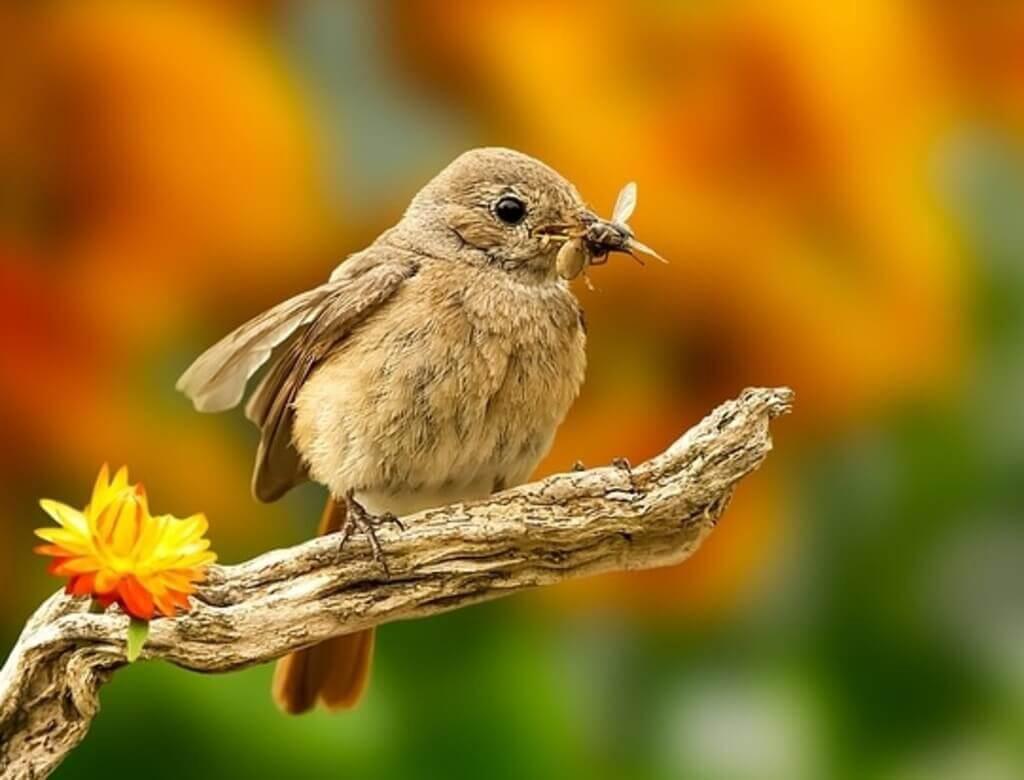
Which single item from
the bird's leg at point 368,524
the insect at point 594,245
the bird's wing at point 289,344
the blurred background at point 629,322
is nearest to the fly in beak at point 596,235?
the insect at point 594,245

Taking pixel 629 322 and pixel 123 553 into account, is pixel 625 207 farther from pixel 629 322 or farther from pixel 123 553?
pixel 629 322

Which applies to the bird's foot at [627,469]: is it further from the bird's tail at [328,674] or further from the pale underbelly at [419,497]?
the bird's tail at [328,674]

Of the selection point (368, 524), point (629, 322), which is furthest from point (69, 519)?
point (629, 322)

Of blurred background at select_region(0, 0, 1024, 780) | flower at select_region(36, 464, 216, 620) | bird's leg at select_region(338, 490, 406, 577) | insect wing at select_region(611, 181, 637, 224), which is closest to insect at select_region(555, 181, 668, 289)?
insect wing at select_region(611, 181, 637, 224)

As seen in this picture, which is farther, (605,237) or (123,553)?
(605,237)

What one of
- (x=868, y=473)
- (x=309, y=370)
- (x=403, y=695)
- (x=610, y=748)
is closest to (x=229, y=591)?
(x=309, y=370)

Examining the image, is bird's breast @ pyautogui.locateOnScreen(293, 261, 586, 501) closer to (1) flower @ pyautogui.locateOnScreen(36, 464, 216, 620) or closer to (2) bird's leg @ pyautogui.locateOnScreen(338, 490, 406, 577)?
(2) bird's leg @ pyautogui.locateOnScreen(338, 490, 406, 577)

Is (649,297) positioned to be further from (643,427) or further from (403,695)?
(403,695)
